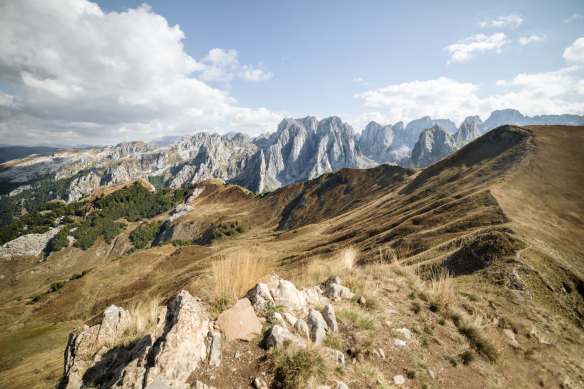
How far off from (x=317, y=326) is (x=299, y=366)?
4.61 feet

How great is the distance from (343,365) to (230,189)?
139m

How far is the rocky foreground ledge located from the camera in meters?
3.52

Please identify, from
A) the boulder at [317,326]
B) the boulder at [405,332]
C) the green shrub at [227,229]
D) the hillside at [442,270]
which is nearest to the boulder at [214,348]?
the hillside at [442,270]

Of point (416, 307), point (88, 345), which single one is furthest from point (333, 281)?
point (88, 345)

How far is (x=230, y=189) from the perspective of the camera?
13750cm

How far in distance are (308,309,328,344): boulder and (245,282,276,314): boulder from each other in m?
0.94

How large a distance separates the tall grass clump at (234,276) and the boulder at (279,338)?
1432mm

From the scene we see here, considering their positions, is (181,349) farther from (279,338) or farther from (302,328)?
(302,328)

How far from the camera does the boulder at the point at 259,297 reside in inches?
205

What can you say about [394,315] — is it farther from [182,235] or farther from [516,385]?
[182,235]

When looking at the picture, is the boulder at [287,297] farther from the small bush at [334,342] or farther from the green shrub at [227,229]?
the green shrub at [227,229]

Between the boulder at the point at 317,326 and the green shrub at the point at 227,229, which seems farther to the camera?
the green shrub at the point at 227,229

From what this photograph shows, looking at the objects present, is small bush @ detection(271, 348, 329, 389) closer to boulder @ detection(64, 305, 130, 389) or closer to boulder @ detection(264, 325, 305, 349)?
boulder @ detection(264, 325, 305, 349)

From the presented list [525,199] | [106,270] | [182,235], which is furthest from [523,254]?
[182,235]
